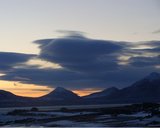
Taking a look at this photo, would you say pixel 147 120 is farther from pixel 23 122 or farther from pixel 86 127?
pixel 23 122

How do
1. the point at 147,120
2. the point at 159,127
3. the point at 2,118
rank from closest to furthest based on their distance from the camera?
the point at 159,127 → the point at 147,120 → the point at 2,118

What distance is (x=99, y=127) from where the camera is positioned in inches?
3123

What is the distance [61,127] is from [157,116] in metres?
21.3

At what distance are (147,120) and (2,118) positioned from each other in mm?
39297

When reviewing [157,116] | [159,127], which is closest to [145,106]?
[157,116]

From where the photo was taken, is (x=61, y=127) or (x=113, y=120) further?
(x=113, y=120)

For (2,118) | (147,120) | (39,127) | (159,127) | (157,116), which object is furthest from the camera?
(2,118)

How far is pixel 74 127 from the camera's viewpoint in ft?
259

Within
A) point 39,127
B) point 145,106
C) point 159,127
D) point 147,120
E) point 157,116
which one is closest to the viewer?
point 159,127

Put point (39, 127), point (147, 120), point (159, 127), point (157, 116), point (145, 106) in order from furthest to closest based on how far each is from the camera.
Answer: point (145, 106), point (157, 116), point (147, 120), point (39, 127), point (159, 127)

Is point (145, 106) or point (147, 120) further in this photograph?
point (145, 106)

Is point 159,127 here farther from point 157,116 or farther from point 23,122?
point 23,122

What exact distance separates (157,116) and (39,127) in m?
24.4

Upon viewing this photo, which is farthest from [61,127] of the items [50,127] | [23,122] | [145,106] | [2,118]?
[145,106]
